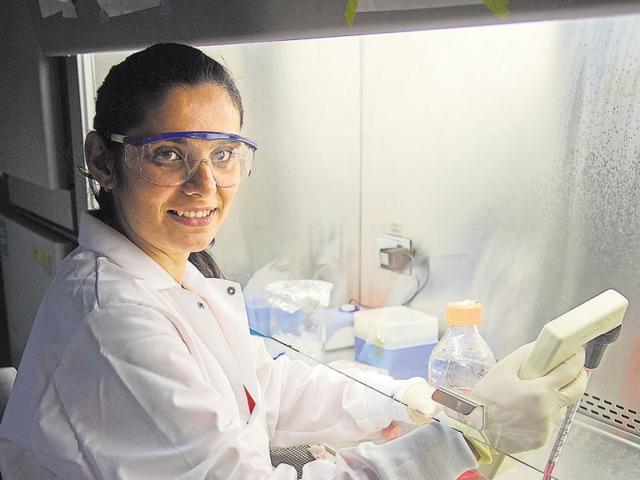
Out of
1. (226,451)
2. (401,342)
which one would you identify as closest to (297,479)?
(226,451)

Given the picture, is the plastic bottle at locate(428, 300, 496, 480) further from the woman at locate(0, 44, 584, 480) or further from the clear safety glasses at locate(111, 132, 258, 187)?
the clear safety glasses at locate(111, 132, 258, 187)

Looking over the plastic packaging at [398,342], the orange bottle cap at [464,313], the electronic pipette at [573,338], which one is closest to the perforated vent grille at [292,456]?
the plastic packaging at [398,342]

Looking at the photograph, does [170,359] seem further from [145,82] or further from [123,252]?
[145,82]

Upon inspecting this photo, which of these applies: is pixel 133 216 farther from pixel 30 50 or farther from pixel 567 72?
pixel 30 50

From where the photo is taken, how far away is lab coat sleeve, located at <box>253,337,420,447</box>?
4.56ft

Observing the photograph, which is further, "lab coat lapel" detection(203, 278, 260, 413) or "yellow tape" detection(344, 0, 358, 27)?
"lab coat lapel" detection(203, 278, 260, 413)

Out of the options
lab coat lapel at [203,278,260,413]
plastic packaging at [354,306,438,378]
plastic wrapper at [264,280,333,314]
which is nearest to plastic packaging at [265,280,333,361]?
plastic wrapper at [264,280,333,314]

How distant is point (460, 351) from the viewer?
1623 mm

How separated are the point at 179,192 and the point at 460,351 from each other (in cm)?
77

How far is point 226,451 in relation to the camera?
3.41 ft

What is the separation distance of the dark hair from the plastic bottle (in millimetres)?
619

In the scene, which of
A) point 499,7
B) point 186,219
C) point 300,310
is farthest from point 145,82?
point 300,310

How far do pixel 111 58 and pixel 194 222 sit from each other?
0.86 m

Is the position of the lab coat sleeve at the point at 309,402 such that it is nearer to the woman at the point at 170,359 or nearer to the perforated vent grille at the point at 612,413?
the woman at the point at 170,359
